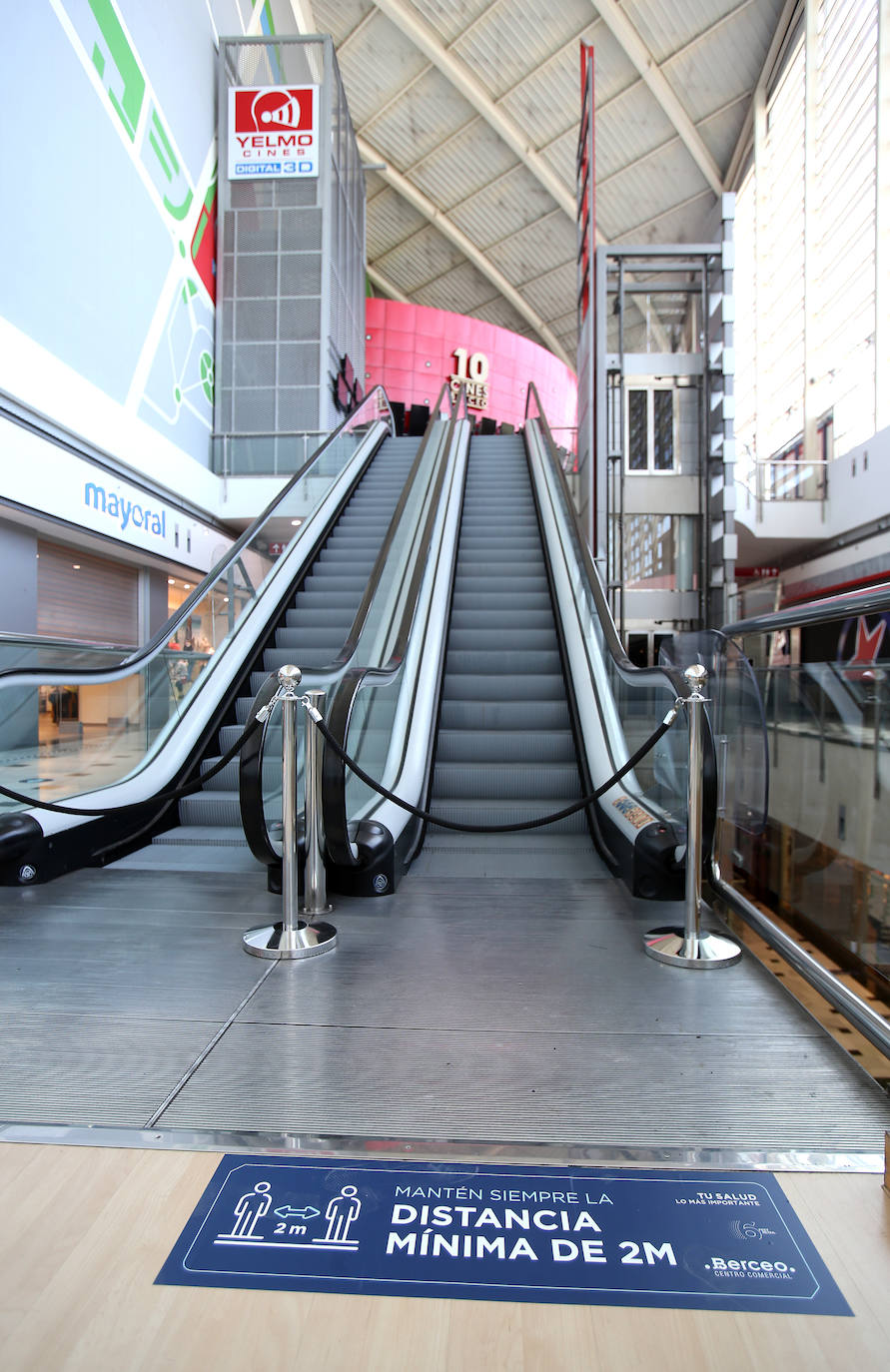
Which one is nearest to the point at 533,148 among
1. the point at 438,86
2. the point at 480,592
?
the point at 438,86

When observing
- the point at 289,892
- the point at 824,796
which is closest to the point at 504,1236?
the point at 289,892

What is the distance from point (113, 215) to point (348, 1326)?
1219cm

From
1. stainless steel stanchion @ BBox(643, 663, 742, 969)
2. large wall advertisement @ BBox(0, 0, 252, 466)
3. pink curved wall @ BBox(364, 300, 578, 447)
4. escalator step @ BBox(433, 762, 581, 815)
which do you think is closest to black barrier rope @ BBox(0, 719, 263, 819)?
stainless steel stanchion @ BBox(643, 663, 742, 969)

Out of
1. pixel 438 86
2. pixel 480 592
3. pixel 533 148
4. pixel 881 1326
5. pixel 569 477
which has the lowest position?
pixel 881 1326

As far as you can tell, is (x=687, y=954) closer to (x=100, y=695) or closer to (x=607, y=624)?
(x=607, y=624)

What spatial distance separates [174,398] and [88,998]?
1222cm

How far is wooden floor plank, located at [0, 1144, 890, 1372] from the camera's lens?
1260 mm

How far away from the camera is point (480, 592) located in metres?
7.29

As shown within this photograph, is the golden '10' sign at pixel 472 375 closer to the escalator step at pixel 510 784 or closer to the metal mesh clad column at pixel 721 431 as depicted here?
the metal mesh clad column at pixel 721 431

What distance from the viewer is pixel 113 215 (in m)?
10.4

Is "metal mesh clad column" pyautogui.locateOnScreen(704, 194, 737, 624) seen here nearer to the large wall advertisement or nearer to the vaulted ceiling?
the large wall advertisement

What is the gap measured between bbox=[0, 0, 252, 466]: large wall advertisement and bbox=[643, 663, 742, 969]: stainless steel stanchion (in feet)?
26.5

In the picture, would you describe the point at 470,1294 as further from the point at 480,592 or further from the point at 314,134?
the point at 314,134

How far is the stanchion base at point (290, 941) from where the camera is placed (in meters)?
2.88
